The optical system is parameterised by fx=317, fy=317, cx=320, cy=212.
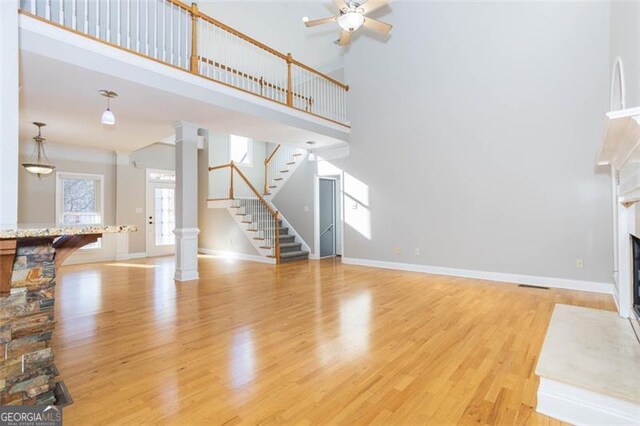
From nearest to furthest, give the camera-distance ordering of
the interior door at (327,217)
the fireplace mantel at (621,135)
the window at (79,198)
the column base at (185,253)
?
1. the fireplace mantel at (621,135)
2. the column base at (185,253)
3. the window at (79,198)
4. the interior door at (327,217)

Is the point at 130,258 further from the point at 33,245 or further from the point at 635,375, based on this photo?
the point at 635,375

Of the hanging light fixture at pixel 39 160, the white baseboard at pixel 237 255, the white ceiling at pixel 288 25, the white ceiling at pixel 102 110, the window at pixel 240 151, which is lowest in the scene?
the white baseboard at pixel 237 255

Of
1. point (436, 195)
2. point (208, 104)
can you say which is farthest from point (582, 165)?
point (208, 104)

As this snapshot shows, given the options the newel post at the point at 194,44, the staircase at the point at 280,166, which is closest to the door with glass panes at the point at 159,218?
the staircase at the point at 280,166

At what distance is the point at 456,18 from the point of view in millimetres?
5660

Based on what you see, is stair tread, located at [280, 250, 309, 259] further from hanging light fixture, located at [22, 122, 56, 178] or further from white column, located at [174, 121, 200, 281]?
hanging light fixture, located at [22, 122, 56, 178]

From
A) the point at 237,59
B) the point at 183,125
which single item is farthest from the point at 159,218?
the point at 237,59

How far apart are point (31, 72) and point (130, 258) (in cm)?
570

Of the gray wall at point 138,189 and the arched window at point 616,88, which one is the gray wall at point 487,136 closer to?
the arched window at point 616,88

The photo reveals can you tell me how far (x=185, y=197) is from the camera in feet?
17.8

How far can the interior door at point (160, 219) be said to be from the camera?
28.3 feet

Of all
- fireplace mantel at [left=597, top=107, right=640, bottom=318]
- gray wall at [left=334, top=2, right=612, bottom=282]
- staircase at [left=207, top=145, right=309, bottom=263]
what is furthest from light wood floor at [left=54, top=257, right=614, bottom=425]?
staircase at [left=207, top=145, right=309, bottom=263]

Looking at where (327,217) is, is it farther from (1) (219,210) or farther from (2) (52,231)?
(2) (52,231)

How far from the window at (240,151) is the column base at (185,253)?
4894mm
